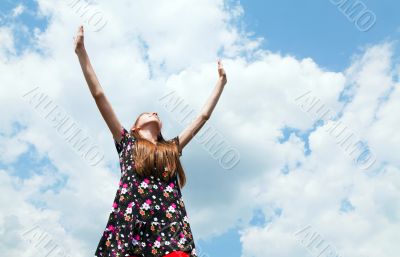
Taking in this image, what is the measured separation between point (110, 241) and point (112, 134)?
121cm

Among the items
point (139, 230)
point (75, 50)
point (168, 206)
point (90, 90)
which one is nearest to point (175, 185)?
point (168, 206)

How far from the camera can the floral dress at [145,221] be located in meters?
4.45

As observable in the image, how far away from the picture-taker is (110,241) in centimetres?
450

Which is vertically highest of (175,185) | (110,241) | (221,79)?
(221,79)

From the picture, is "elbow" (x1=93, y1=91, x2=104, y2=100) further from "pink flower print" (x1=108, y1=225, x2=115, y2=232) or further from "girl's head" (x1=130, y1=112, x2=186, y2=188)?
"pink flower print" (x1=108, y1=225, x2=115, y2=232)

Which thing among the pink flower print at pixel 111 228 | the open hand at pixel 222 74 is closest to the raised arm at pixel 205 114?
the open hand at pixel 222 74

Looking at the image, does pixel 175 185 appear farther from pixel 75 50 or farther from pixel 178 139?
pixel 75 50


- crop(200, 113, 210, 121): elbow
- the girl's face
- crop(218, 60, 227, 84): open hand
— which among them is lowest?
the girl's face

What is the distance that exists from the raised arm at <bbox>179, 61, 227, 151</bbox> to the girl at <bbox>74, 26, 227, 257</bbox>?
0.06 feet

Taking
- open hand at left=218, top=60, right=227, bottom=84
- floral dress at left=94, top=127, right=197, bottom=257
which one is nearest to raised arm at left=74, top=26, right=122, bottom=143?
floral dress at left=94, top=127, right=197, bottom=257

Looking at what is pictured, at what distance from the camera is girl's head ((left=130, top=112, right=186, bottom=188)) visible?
484 centimetres

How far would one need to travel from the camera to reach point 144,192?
4715 mm

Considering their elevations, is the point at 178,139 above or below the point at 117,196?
above

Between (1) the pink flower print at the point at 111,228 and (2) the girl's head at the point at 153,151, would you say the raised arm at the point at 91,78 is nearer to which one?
(2) the girl's head at the point at 153,151
